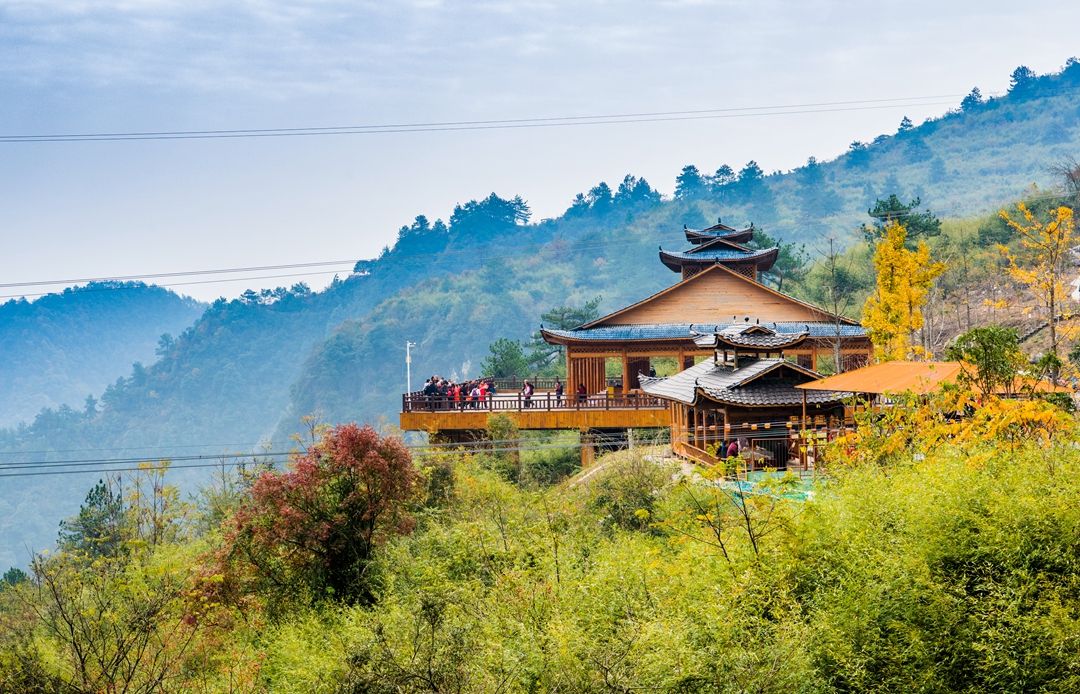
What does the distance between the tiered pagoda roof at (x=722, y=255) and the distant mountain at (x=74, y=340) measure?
104 metres

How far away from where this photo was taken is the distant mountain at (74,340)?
11650 cm

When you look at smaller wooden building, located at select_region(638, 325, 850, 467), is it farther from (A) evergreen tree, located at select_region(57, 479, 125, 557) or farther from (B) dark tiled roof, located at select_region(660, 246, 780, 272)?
(A) evergreen tree, located at select_region(57, 479, 125, 557)

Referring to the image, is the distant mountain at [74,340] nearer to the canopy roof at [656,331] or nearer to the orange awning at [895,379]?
the canopy roof at [656,331]

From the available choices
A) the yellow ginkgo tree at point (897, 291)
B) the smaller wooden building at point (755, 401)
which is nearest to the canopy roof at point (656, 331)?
the yellow ginkgo tree at point (897, 291)

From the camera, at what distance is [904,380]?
13469 mm

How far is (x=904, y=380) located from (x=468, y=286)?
3231 inches

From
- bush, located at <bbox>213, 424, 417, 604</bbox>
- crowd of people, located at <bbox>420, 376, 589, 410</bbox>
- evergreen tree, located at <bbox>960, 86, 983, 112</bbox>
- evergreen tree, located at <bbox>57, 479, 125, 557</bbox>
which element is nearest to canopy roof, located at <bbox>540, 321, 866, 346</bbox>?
crowd of people, located at <bbox>420, 376, 589, 410</bbox>

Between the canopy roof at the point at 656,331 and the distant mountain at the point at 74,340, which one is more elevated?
the distant mountain at the point at 74,340

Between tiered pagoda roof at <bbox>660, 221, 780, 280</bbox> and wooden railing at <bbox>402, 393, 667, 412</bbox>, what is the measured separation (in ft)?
23.4

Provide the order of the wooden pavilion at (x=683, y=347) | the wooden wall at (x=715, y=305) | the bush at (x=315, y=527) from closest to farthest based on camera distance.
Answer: the bush at (x=315, y=527)
the wooden pavilion at (x=683, y=347)
the wooden wall at (x=715, y=305)

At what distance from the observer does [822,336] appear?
25953mm

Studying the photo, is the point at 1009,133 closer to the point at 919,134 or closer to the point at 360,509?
the point at 919,134

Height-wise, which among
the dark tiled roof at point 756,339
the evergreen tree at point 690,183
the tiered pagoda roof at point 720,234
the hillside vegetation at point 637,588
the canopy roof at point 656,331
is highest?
the evergreen tree at point 690,183

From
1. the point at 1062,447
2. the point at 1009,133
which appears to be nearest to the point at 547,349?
the point at 1062,447
